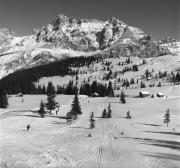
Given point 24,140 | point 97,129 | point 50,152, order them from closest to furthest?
point 50,152
point 24,140
point 97,129

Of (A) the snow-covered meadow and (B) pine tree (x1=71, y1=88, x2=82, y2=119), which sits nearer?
(A) the snow-covered meadow

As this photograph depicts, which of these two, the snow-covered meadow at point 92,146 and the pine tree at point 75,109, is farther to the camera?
the pine tree at point 75,109

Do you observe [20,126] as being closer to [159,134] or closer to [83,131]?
[83,131]

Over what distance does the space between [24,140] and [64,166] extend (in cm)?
2016

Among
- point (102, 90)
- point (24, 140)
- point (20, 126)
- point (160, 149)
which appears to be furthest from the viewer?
point (102, 90)

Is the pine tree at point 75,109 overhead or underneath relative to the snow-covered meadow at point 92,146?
overhead

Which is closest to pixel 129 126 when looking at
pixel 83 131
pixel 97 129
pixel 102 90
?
pixel 97 129

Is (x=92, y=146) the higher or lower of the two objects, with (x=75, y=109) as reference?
lower

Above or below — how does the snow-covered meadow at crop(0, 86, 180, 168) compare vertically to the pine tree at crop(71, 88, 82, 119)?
below

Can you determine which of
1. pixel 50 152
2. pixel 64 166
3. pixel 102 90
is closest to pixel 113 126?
pixel 50 152

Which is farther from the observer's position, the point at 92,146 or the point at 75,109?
the point at 75,109

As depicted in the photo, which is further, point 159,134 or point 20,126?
point 20,126

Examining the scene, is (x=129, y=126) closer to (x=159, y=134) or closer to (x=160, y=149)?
(x=159, y=134)

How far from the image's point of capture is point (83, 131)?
67.8 metres
